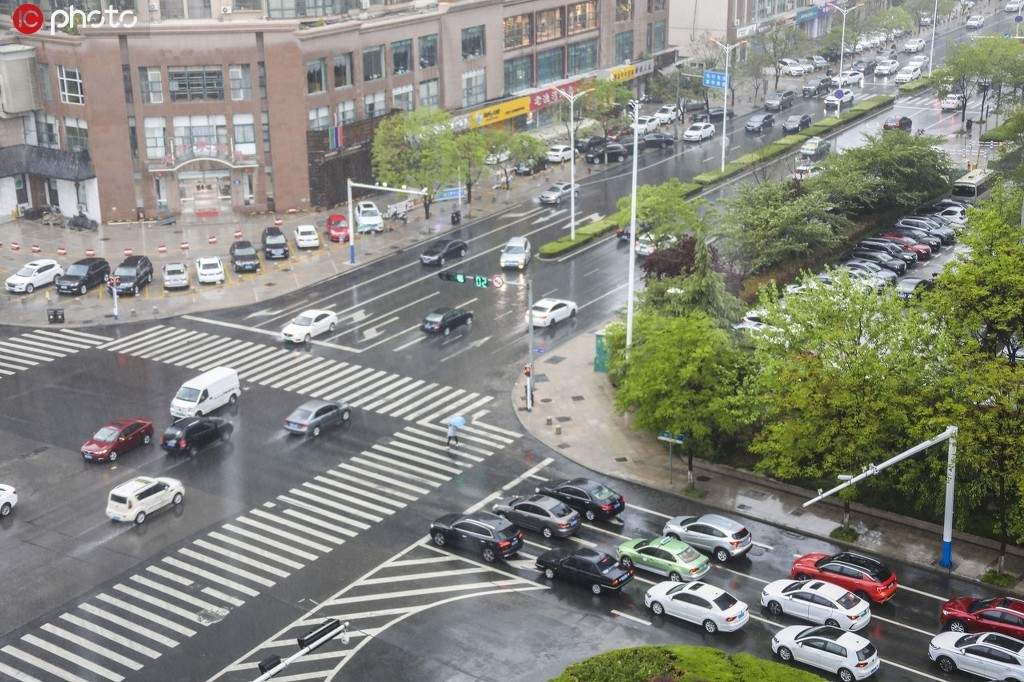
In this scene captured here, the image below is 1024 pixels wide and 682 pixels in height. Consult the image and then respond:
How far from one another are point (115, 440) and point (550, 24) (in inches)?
3292

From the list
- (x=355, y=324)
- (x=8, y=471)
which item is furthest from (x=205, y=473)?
(x=355, y=324)

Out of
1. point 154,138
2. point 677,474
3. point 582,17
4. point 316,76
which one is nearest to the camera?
point 677,474

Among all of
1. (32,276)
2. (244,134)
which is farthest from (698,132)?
(32,276)

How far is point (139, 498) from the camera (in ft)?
182

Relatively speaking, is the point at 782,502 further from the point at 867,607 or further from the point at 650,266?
the point at 650,266

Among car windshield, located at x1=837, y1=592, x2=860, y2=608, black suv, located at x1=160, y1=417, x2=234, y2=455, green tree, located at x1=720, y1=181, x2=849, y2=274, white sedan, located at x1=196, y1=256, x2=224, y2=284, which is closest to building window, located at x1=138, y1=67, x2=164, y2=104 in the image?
white sedan, located at x1=196, y1=256, x2=224, y2=284

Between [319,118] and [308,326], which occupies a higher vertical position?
[319,118]

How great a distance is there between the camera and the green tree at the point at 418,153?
99125mm

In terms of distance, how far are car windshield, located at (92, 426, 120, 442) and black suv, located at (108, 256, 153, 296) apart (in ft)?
78.6

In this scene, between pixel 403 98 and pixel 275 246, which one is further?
pixel 403 98

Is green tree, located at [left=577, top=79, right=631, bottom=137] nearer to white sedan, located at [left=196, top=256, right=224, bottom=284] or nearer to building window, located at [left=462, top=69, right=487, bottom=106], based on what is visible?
building window, located at [left=462, top=69, right=487, bottom=106]

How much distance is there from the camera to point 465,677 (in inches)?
1735

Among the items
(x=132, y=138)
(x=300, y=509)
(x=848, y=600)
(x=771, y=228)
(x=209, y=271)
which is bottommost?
(x=300, y=509)

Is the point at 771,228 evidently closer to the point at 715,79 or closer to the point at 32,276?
the point at 715,79
